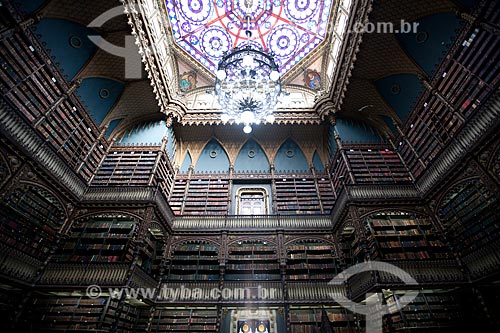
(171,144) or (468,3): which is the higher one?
(171,144)

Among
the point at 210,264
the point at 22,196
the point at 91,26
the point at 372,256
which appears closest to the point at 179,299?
the point at 210,264

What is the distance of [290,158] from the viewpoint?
13039 millimetres

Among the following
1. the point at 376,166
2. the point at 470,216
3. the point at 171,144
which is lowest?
the point at 470,216

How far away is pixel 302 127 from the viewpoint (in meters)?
13.0

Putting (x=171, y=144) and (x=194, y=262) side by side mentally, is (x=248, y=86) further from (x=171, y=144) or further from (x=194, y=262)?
(x=171, y=144)

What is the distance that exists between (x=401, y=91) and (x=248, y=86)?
6.57m

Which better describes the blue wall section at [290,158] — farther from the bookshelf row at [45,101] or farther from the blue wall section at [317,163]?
the bookshelf row at [45,101]

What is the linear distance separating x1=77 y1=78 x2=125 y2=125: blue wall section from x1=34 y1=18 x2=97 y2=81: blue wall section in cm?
70

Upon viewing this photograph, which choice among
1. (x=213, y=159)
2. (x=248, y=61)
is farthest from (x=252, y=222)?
(x=248, y=61)

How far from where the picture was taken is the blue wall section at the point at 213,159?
1269 centimetres

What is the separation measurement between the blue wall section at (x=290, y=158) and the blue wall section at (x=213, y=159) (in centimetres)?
265

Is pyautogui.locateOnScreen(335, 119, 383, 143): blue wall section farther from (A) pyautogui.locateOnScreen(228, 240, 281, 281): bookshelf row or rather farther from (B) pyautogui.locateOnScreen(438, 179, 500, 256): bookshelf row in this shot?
(A) pyautogui.locateOnScreen(228, 240, 281, 281): bookshelf row

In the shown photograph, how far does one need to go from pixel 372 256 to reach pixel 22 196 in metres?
9.92

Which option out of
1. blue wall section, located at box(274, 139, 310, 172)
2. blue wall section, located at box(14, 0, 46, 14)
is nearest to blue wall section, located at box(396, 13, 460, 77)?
blue wall section, located at box(274, 139, 310, 172)
